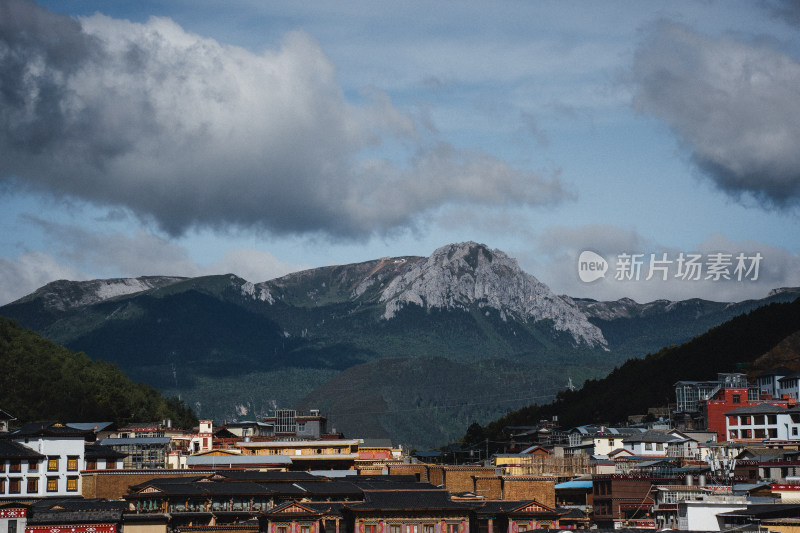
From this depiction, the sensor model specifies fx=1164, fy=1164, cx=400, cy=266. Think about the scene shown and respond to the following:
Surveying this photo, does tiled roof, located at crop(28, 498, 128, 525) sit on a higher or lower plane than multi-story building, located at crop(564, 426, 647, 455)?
lower

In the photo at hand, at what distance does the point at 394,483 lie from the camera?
378 feet

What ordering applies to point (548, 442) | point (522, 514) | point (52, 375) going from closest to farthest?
point (522, 514) < point (548, 442) < point (52, 375)

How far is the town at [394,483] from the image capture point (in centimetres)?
10044

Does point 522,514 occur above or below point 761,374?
below

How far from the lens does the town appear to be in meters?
100

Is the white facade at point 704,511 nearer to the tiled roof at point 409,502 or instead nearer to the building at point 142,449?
the tiled roof at point 409,502

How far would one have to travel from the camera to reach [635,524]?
101m

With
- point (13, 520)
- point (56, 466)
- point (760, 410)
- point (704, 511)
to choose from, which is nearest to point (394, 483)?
point (704, 511)

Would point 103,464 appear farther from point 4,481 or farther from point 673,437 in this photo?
point 673,437

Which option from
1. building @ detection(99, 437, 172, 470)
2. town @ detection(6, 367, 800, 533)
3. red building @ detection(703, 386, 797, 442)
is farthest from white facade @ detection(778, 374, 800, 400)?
building @ detection(99, 437, 172, 470)

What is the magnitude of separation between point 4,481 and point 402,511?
150 ft

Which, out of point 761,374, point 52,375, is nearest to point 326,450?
point 52,375

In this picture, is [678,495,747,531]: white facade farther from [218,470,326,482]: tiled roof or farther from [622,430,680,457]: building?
[622,430,680,457]: building

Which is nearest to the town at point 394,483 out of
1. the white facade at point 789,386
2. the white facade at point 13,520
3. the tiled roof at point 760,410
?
the white facade at point 13,520
